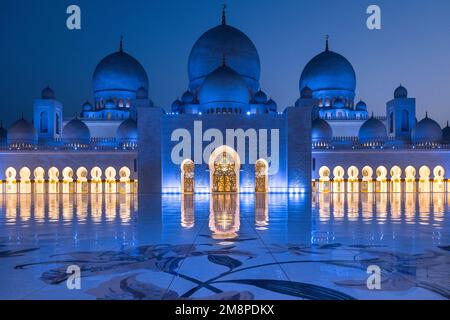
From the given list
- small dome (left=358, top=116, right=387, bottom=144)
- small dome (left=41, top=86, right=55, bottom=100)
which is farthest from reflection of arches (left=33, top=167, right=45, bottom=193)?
small dome (left=358, top=116, right=387, bottom=144)

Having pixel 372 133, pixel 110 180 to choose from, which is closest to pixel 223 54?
pixel 110 180

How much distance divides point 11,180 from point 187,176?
10.4 meters

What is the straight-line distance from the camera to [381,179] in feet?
84.2

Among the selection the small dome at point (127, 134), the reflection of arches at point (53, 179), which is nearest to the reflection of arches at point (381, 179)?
the small dome at point (127, 134)

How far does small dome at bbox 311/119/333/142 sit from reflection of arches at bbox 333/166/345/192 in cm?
196

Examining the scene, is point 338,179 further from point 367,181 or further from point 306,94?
point 306,94

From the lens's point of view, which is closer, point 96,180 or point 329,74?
point 96,180

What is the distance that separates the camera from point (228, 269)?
380 centimetres

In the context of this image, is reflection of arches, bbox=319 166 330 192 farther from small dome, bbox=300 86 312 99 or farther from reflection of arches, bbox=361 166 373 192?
small dome, bbox=300 86 312 99

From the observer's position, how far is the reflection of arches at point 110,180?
1008 inches

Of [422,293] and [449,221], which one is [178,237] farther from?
[449,221]

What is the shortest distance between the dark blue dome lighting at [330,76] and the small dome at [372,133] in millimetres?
4010

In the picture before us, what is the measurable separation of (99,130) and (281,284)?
28916mm

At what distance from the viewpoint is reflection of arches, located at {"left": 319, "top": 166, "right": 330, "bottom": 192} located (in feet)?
84.2
